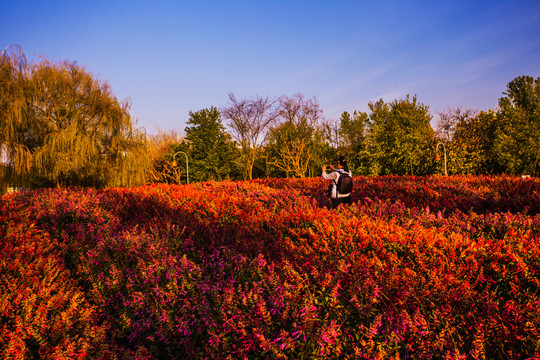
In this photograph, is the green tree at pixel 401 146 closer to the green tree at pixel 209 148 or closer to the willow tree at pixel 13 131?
the green tree at pixel 209 148

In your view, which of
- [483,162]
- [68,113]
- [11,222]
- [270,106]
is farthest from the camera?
[270,106]

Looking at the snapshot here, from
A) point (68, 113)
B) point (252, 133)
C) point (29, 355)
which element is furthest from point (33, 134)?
point (252, 133)

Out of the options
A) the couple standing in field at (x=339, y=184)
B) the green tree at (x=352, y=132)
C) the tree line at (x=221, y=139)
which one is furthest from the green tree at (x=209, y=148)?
the couple standing in field at (x=339, y=184)

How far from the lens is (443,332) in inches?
84.0

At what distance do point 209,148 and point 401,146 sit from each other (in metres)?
24.3

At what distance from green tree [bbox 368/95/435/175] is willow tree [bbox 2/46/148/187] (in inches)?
979

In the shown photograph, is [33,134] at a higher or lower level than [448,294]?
higher

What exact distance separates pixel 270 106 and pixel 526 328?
137 ft

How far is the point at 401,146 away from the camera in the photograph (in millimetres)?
34781

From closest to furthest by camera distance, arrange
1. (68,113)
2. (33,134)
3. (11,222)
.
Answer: (11,222)
(33,134)
(68,113)

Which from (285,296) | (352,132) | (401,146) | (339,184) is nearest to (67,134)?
(339,184)

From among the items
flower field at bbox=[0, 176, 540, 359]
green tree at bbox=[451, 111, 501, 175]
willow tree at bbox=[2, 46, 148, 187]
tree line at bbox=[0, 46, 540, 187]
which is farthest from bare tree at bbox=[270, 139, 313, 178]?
flower field at bbox=[0, 176, 540, 359]

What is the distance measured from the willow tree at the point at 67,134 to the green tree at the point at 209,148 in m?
23.8

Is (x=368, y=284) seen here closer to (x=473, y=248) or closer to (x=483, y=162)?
(x=473, y=248)
